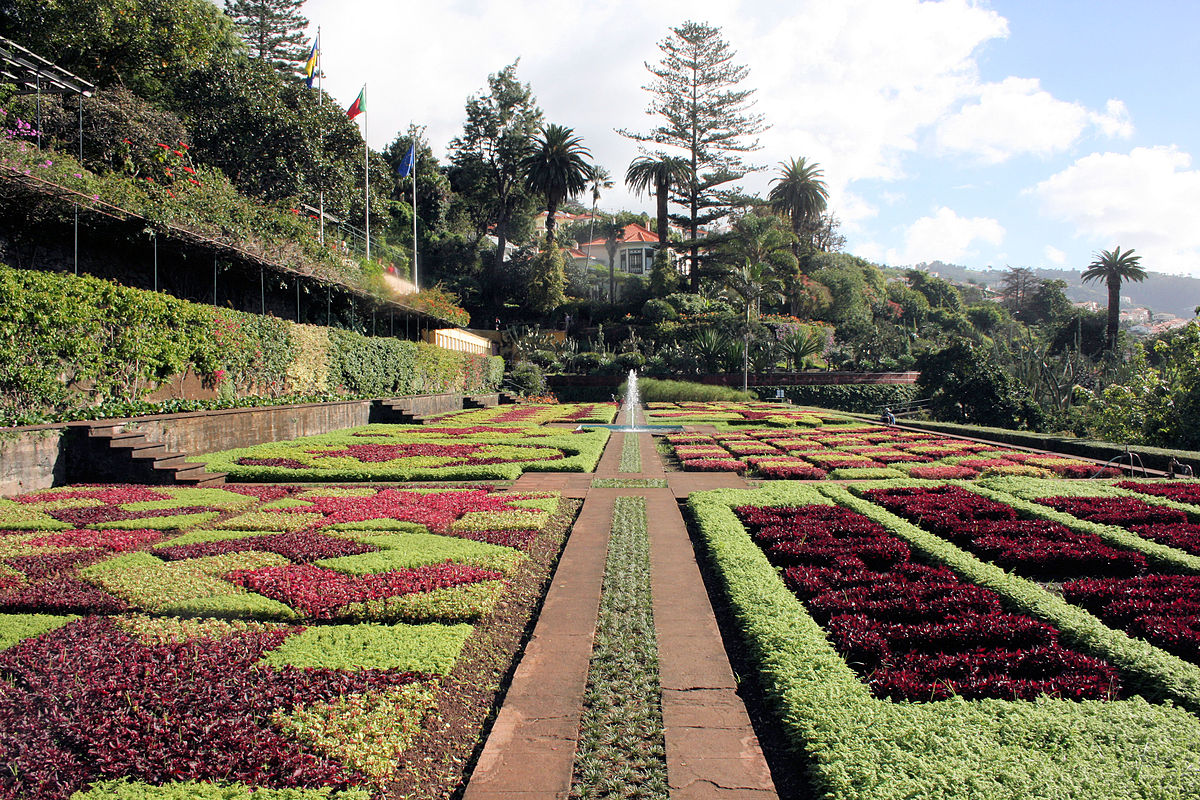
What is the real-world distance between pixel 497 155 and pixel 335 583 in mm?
46414

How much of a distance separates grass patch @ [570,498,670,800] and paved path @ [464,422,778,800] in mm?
44

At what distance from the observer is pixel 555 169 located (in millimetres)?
42781

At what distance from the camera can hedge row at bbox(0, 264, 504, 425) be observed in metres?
8.77

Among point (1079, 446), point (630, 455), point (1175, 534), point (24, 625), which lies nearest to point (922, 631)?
point (1175, 534)

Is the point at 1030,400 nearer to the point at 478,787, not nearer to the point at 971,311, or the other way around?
the point at 478,787

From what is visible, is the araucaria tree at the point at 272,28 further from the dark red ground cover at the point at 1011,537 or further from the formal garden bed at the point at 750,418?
the dark red ground cover at the point at 1011,537

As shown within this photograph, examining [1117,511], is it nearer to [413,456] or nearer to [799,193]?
[413,456]

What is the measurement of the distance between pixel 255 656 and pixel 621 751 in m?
1.86

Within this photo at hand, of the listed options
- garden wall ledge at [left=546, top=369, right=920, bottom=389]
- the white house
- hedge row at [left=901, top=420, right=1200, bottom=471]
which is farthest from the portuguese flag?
the white house

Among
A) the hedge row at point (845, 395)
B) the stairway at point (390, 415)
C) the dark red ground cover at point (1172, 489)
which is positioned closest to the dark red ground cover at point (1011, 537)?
the dark red ground cover at point (1172, 489)

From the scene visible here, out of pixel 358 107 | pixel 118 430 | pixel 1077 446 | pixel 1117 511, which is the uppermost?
pixel 358 107

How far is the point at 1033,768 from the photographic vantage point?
7.98ft

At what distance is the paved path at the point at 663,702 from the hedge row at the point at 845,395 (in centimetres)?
2606

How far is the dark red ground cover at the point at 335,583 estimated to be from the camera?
4.10 metres
